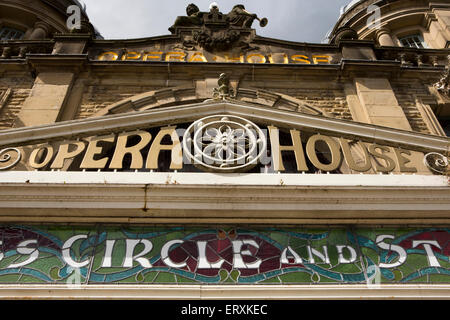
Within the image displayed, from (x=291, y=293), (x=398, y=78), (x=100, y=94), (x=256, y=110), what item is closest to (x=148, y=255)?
(x=291, y=293)

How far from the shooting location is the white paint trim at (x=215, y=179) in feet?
17.2

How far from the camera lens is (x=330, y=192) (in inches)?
205

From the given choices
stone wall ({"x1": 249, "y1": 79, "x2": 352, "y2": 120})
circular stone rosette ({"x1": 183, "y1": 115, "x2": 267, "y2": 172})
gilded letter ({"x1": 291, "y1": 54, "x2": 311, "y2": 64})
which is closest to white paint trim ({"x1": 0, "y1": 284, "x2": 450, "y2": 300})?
circular stone rosette ({"x1": 183, "y1": 115, "x2": 267, "y2": 172})

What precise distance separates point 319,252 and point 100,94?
7608 millimetres

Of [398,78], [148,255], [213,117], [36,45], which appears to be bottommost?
[148,255]

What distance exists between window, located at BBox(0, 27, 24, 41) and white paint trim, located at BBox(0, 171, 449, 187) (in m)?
12.1

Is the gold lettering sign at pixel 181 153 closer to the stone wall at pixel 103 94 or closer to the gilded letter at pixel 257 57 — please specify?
the stone wall at pixel 103 94

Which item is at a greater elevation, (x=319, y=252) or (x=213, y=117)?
(x=213, y=117)

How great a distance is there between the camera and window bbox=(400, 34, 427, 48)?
49.9 feet

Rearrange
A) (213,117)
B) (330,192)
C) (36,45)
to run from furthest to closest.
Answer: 1. (36,45)
2. (213,117)
3. (330,192)

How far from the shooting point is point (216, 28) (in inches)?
479

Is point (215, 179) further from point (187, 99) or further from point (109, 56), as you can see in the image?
point (109, 56)

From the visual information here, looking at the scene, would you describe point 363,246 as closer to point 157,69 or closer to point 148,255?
point 148,255

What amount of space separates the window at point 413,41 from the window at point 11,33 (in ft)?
47.2
